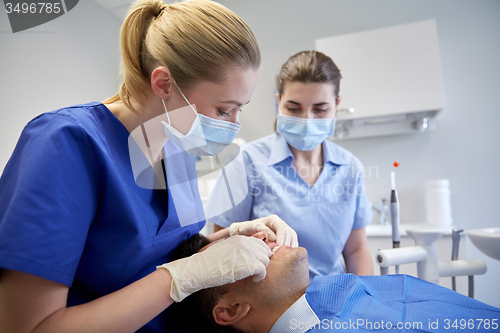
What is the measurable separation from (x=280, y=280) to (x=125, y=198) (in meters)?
0.55

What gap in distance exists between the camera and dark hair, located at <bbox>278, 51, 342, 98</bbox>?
1377mm

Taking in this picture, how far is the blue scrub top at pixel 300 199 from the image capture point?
53.6 inches

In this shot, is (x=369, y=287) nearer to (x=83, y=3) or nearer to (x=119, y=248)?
(x=119, y=248)

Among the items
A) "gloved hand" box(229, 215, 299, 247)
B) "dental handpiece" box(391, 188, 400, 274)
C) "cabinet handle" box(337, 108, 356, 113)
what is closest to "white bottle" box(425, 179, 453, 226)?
"cabinet handle" box(337, 108, 356, 113)

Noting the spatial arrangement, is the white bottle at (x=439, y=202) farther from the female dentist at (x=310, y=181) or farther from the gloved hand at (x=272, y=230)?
the gloved hand at (x=272, y=230)

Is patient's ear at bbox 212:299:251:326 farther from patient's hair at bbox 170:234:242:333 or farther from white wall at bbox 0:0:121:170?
white wall at bbox 0:0:121:170

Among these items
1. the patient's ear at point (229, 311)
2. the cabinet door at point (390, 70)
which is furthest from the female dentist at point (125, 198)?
the cabinet door at point (390, 70)

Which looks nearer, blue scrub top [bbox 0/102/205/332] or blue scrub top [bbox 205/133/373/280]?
blue scrub top [bbox 0/102/205/332]

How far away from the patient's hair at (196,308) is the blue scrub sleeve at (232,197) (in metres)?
0.35

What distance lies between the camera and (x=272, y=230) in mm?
1168

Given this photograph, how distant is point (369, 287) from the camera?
107cm

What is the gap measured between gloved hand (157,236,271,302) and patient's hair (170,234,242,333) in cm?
21

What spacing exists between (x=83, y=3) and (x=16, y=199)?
8.71ft

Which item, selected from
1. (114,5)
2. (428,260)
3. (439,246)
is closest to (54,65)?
(114,5)
